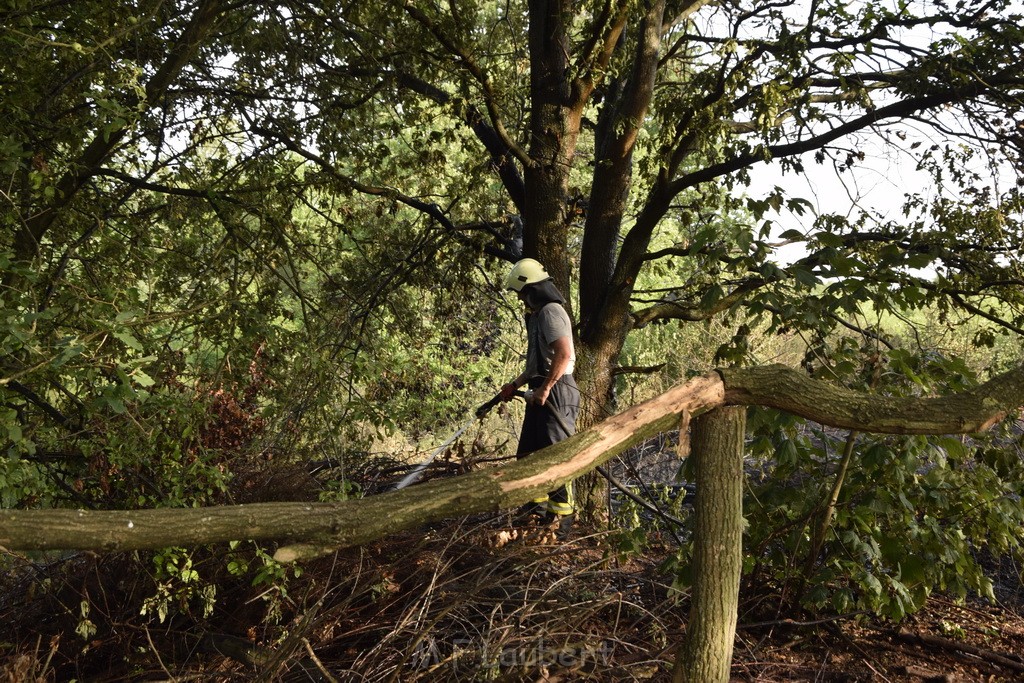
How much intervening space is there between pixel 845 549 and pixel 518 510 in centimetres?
208

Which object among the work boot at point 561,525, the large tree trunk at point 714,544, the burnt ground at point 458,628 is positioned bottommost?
the burnt ground at point 458,628

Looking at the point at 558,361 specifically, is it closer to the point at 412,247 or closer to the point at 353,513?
the point at 412,247

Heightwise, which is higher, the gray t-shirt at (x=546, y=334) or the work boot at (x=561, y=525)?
the gray t-shirt at (x=546, y=334)

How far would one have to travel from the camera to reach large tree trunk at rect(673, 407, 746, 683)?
2.88 metres

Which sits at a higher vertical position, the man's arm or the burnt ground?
the man's arm

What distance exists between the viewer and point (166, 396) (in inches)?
189

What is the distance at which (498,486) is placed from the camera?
243 centimetres

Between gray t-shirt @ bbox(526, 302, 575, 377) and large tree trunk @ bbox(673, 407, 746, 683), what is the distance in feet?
11.9

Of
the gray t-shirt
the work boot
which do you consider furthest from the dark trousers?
the work boot

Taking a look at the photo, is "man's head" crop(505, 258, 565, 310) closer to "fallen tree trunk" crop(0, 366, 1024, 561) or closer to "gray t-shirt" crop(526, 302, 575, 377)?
"gray t-shirt" crop(526, 302, 575, 377)

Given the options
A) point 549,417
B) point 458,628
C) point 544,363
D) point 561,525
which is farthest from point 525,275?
point 458,628

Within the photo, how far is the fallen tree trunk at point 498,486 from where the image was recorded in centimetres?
201

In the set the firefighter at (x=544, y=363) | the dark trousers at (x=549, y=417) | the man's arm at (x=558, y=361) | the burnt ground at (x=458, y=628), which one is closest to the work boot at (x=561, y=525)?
the burnt ground at (x=458, y=628)

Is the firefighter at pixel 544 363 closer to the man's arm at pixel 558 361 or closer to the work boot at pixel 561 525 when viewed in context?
the man's arm at pixel 558 361
